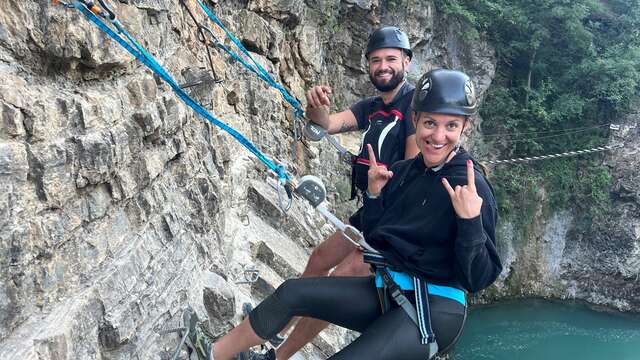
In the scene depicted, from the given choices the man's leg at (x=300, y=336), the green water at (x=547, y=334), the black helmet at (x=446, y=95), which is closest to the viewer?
the black helmet at (x=446, y=95)

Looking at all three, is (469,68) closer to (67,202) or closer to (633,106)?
(633,106)

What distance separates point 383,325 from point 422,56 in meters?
12.6

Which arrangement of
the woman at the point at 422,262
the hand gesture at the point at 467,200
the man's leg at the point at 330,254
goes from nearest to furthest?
the hand gesture at the point at 467,200 → the woman at the point at 422,262 → the man's leg at the point at 330,254

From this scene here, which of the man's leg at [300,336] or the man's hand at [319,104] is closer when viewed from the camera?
the man's leg at [300,336]

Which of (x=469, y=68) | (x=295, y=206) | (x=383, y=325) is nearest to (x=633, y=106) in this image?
(x=469, y=68)

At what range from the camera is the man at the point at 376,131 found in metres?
2.82

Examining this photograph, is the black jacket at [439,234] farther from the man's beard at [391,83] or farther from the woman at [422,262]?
the man's beard at [391,83]

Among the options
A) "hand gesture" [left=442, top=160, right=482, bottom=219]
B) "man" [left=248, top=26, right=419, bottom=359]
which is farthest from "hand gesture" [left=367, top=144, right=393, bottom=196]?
"hand gesture" [left=442, top=160, right=482, bottom=219]

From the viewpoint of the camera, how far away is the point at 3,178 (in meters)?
1.71

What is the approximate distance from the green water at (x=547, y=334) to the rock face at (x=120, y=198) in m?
8.85

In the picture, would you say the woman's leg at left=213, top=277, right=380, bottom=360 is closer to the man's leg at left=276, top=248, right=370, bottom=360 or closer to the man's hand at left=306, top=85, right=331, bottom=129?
the man's leg at left=276, top=248, right=370, bottom=360

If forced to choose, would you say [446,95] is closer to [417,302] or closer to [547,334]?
[417,302]

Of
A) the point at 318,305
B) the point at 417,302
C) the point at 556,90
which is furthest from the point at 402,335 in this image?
the point at 556,90

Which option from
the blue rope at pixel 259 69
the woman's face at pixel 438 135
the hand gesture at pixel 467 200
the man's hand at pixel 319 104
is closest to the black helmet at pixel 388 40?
the man's hand at pixel 319 104
